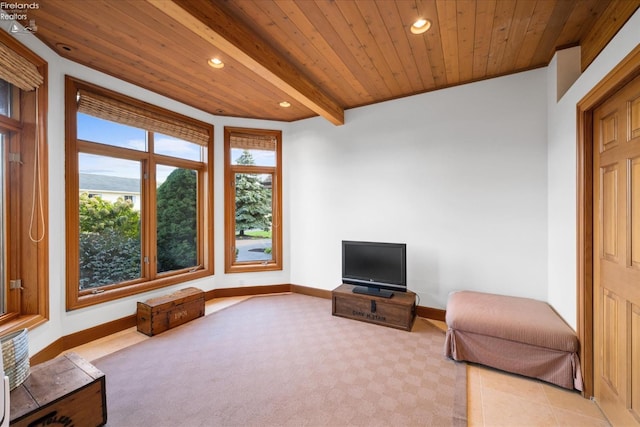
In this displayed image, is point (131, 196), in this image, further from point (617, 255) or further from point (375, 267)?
point (617, 255)

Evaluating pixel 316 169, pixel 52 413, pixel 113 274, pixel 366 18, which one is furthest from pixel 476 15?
pixel 113 274

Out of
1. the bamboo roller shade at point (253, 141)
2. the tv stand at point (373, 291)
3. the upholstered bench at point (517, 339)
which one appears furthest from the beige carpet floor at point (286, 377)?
the bamboo roller shade at point (253, 141)

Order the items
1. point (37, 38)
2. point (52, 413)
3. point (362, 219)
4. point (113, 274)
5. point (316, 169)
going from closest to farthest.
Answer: point (52, 413) → point (37, 38) → point (113, 274) → point (362, 219) → point (316, 169)

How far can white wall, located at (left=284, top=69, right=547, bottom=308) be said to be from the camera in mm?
2801

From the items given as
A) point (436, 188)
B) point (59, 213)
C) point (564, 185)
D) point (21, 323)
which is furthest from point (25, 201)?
point (564, 185)

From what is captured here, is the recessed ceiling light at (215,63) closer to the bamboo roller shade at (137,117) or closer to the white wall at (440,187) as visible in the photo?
the bamboo roller shade at (137,117)

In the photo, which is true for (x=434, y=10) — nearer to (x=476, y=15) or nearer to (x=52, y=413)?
(x=476, y=15)

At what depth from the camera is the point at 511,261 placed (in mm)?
2871

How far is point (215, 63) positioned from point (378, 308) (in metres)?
3.11

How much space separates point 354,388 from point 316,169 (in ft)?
9.61

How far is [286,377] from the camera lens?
2146mm

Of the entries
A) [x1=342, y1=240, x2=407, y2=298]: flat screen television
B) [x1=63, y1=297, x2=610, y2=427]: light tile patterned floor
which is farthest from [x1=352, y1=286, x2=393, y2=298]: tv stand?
[x1=63, y1=297, x2=610, y2=427]: light tile patterned floor

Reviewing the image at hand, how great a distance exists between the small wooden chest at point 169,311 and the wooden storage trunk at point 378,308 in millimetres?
1716

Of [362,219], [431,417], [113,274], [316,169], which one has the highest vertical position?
[316,169]
